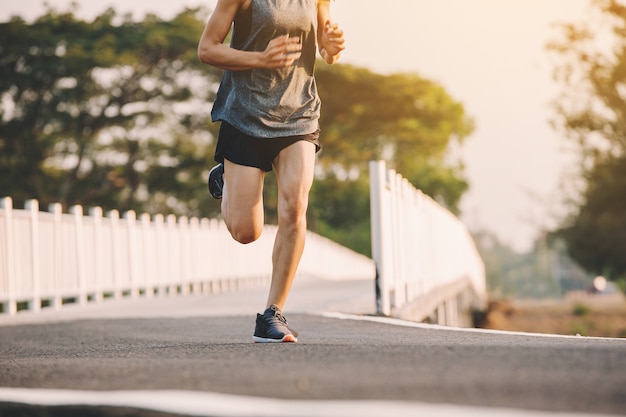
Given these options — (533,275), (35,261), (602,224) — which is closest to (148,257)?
(35,261)

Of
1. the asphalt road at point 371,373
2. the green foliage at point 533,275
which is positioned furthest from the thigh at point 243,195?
the green foliage at point 533,275

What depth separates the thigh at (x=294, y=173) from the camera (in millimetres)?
5414

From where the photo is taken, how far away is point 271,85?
548 cm

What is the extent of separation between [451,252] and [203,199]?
2654cm

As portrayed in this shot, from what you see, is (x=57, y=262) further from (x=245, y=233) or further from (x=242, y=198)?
(x=242, y=198)

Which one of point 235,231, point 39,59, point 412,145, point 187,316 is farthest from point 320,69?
point 235,231

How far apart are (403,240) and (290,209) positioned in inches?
203

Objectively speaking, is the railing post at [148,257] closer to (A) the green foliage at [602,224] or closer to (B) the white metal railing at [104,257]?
(B) the white metal railing at [104,257]

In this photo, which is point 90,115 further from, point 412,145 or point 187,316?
point 187,316

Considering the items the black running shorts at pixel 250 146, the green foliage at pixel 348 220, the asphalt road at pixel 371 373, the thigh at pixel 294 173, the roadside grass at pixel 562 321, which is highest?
the green foliage at pixel 348 220

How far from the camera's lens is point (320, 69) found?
49.4 metres

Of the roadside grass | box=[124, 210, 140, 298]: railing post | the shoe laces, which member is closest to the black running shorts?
the shoe laces

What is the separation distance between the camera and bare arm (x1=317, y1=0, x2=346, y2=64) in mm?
5742

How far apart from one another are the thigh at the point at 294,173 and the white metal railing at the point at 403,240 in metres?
3.25
